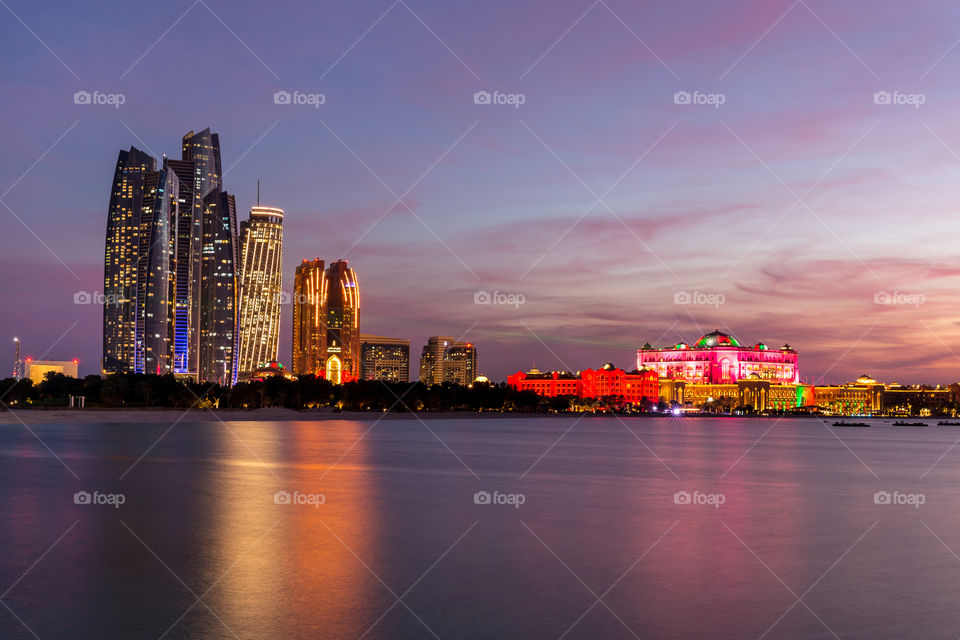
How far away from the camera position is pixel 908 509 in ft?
136

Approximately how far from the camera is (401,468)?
6069cm

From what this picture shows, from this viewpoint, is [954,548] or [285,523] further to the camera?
[285,523]

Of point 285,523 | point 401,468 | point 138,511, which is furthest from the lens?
point 401,468

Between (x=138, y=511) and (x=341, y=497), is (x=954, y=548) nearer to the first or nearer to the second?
(x=341, y=497)

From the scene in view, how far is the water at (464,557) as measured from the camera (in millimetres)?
19375

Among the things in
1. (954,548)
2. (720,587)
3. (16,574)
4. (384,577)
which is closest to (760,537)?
(954,548)

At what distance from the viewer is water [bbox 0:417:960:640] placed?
19.4 meters

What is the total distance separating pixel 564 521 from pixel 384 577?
1253cm

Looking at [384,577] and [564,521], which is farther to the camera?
[564,521]

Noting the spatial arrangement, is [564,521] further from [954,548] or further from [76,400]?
[76,400]

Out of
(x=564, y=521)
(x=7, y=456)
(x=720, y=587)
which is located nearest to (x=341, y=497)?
(x=564, y=521)

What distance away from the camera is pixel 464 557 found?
26750 mm

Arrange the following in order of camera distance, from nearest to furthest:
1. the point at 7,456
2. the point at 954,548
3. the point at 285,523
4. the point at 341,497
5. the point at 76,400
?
the point at 954,548
the point at 285,523
the point at 341,497
the point at 7,456
the point at 76,400

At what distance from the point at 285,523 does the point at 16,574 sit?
10.5 meters
